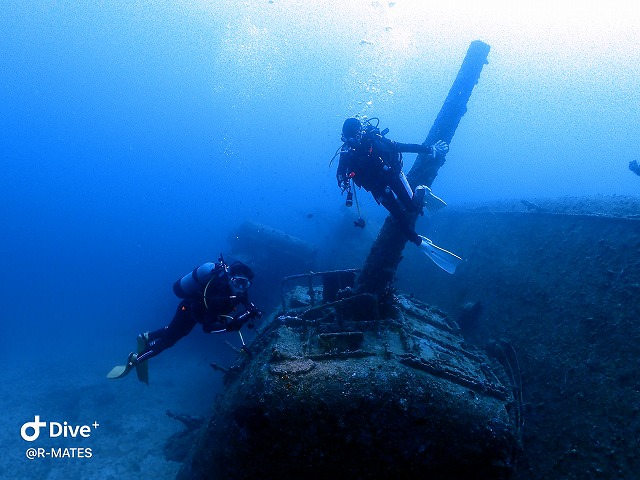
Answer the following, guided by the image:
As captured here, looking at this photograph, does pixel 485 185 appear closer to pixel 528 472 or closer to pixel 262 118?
pixel 262 118

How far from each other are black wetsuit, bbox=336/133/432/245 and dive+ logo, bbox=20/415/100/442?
1131cm

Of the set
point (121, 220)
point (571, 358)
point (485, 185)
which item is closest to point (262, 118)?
point (121, 220)

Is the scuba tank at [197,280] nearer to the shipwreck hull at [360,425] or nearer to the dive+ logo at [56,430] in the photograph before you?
the shipwreck hull at [360,425]

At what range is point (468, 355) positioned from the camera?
5.19 meters

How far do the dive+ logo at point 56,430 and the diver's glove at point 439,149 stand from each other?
12267mm

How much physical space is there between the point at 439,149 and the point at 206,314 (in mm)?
4656

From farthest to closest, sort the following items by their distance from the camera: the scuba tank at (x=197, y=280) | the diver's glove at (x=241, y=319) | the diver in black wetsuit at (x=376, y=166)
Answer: the diver in black wetsuit at (x=376, y=166)
the scuba tank at (x=197, y=280)
the diver's glove at (x=241, y=319)

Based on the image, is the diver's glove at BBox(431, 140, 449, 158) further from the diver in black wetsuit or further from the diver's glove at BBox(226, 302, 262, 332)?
the diver's glove at BBox(226, 302, 262, 332)

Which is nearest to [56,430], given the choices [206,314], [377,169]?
[206,314]

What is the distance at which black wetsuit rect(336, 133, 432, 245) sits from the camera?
5.15m

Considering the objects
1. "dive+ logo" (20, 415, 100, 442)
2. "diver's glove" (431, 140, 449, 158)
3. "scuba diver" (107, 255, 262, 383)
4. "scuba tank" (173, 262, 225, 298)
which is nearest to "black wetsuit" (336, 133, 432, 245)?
"diver's glove" (431, 140, 449, 158)

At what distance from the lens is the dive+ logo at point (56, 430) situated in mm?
10680

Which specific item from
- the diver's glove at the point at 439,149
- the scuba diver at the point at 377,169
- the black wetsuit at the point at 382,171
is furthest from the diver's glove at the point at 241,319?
the diver's glove at the point at 439,149

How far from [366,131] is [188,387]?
482 inches
